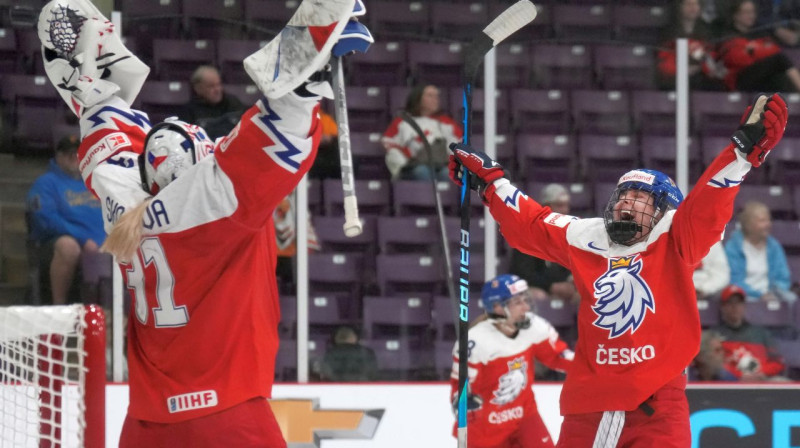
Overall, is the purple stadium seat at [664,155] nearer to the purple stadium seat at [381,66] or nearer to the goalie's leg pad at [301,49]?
the purple stadium seat at [381,66]

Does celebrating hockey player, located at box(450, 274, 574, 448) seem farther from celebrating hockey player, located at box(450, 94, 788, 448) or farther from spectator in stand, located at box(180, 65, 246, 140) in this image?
celebrating hockey player, located at box(450, 94, 788, 448)

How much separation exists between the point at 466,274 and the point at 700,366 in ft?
8.07

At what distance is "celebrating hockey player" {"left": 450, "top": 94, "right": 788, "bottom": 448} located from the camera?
3.08m

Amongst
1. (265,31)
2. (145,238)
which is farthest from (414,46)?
(145,238)

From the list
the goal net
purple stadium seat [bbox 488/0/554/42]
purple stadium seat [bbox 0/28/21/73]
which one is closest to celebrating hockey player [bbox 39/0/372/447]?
the goal net

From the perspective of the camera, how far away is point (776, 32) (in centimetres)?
629

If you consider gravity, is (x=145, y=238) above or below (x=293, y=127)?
below

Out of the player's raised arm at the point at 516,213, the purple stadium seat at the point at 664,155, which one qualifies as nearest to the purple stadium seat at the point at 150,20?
the purple stadium seat at the point at 664,155

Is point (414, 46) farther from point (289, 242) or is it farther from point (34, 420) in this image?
point (34, 420)

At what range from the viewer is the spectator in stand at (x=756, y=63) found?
625 cm

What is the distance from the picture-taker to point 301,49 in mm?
2229

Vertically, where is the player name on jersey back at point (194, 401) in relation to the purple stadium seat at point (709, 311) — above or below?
above

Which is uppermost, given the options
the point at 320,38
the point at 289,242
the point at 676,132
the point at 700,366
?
the point at 320,38

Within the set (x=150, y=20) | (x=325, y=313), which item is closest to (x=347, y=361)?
(x=325, y=313)
